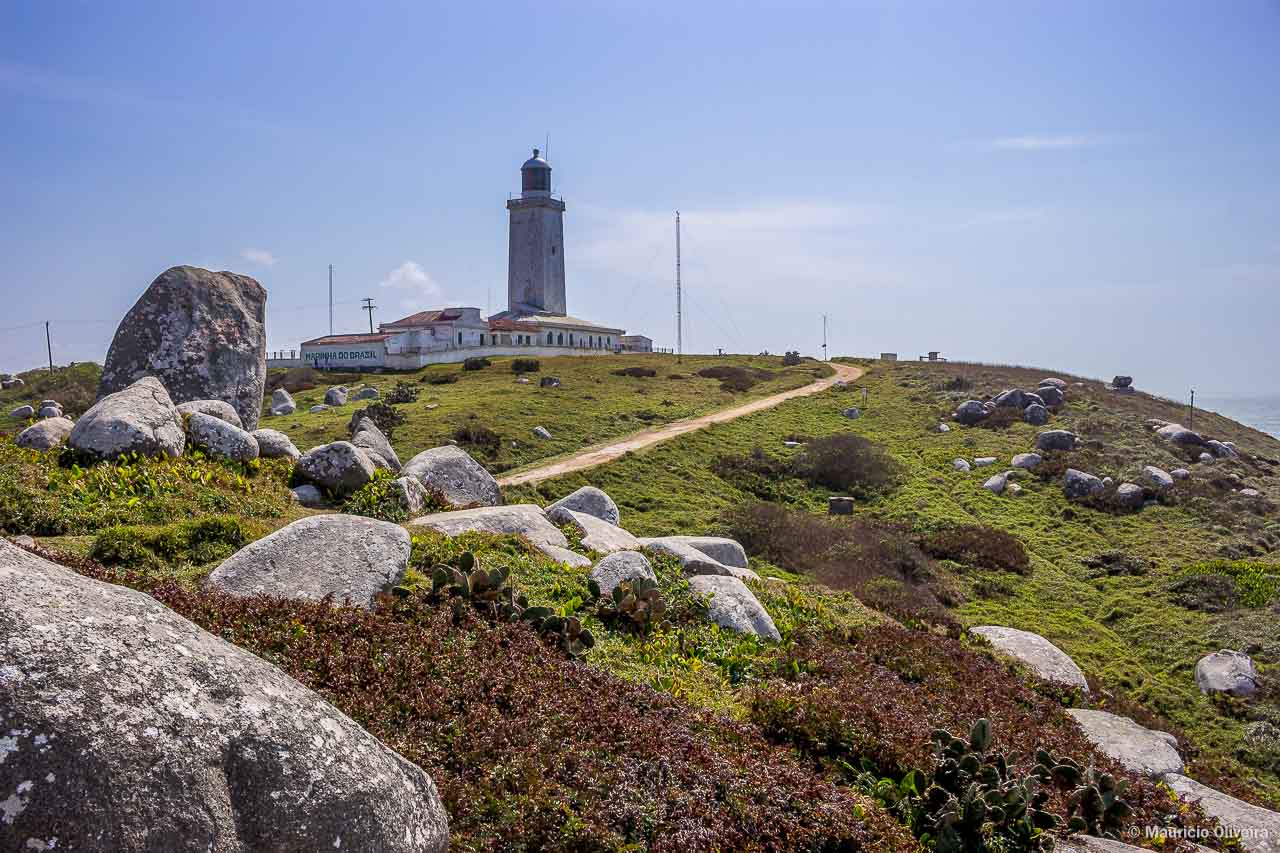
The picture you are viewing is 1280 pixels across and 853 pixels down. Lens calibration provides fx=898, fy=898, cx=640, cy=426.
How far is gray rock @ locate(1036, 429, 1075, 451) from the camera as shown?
43.6m

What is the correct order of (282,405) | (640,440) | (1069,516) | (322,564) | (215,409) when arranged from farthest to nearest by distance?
(282,405) < (640,440) < (1069,516) < (215,409) < (322,564)

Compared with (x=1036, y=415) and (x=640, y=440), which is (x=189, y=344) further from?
(x=1036, y=415)

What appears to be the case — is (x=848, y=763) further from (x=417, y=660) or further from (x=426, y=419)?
(x=426, y=419)

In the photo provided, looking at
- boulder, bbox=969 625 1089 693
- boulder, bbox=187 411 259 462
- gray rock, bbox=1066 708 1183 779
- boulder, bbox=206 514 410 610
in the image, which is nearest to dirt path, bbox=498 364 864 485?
boulder, bbox=187 411 259 462

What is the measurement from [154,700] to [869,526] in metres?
27.6

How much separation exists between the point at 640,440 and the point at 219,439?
75.2 ft

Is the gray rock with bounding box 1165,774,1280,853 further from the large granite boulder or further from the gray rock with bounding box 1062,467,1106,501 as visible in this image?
the gray rock with bounding box 1062,467,1106,501

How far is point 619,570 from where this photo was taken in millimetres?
14281

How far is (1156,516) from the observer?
113 ft

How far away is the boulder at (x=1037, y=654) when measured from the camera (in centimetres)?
1662

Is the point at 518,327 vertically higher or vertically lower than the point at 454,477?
higher

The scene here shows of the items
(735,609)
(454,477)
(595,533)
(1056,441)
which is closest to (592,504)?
(454,477)

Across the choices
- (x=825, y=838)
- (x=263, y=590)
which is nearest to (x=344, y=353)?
(x=263, y=590)

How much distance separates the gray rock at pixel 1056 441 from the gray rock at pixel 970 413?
6.49 meters
